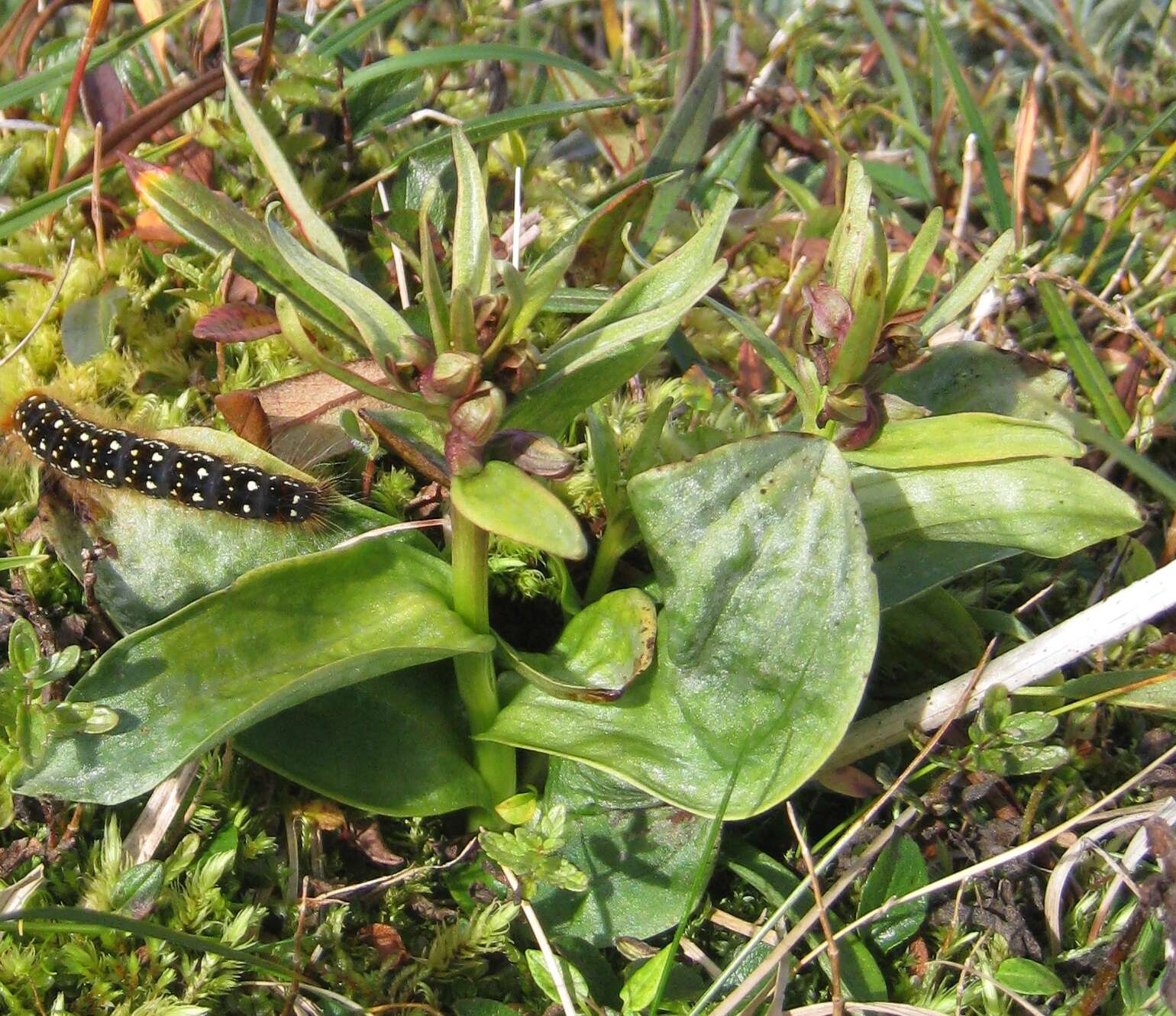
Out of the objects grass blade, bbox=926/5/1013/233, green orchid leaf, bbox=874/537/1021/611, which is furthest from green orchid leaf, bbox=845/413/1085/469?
grass blade, bbox=926/5/1013/233

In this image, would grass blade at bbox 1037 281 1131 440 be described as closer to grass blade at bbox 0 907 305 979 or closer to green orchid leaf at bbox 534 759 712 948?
green orchid leaf at bbox 534 759 712 948

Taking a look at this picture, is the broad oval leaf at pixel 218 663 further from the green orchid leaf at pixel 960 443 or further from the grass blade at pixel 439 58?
the grass blade at pixel 439 58

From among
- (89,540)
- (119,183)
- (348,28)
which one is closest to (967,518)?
(89,540)

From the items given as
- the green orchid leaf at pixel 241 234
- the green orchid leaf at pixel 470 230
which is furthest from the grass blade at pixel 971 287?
the green orchid leaf at pixel 241 234

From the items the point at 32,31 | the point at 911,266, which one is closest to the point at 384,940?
the point at 911,266

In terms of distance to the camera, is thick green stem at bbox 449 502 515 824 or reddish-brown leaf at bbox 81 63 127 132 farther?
reddish-brown leaf at bbox 81 63 127 132

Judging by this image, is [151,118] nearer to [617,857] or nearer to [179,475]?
[179,475]

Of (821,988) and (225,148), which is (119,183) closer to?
(225,148)
